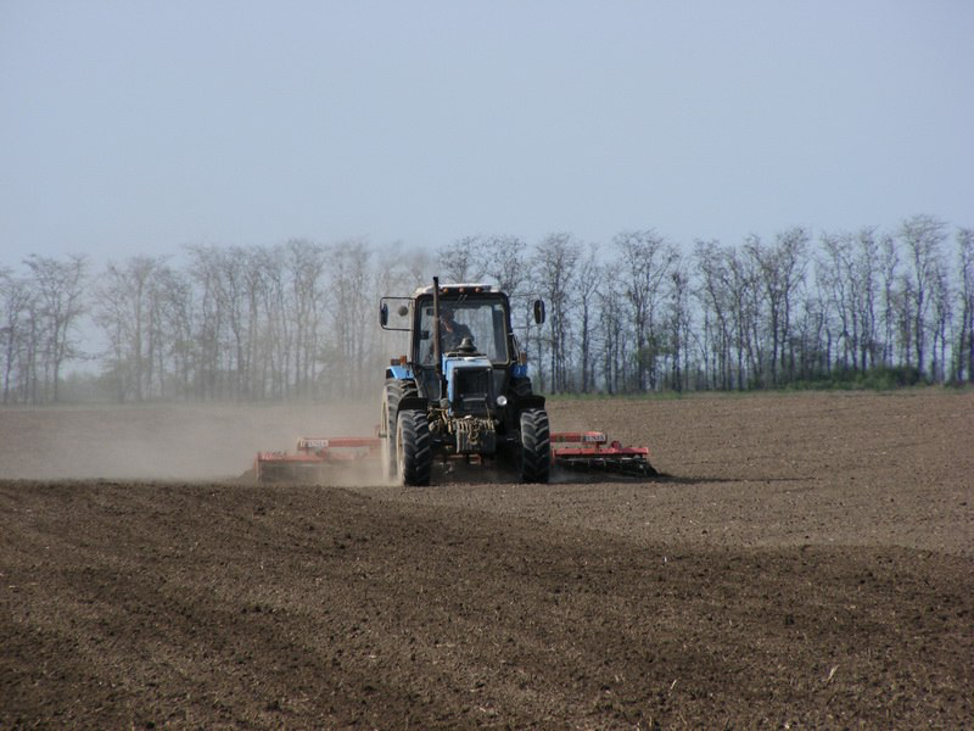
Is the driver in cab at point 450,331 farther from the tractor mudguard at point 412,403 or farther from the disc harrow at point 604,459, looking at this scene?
the disc harrow at point 604,459

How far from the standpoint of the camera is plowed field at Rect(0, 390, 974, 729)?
602cm

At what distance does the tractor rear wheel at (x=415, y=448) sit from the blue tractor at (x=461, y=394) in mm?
14

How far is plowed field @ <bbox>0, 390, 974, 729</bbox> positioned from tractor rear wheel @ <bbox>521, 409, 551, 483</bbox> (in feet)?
2.27

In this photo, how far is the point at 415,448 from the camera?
1537 cm

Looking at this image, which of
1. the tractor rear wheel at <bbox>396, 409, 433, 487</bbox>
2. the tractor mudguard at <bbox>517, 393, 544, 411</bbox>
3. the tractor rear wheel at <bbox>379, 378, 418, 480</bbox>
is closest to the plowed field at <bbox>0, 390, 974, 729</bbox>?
the tractor rear wheel at <bbox>396, 409, 433, 487</bbox>

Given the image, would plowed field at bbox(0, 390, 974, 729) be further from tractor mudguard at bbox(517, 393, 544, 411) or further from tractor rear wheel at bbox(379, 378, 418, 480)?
tractor mudguard at bbox(517, 393, 544, 411)

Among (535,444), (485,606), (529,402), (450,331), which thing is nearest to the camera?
(485,606)

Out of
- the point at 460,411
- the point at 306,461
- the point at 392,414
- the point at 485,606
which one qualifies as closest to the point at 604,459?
the point at 460,411

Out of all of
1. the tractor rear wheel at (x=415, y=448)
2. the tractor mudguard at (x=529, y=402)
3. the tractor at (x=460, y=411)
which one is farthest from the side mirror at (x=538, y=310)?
the tractor rear wheel at (x=415, y=448)

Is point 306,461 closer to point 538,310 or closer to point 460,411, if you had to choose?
point 460,411

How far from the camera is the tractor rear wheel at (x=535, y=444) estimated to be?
1560 centimetres

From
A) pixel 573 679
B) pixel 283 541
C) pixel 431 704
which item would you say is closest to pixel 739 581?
pixel 573 679

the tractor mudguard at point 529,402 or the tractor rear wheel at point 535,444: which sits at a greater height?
the tractor mudguard at point 529,402

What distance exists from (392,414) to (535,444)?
219 centimetres
